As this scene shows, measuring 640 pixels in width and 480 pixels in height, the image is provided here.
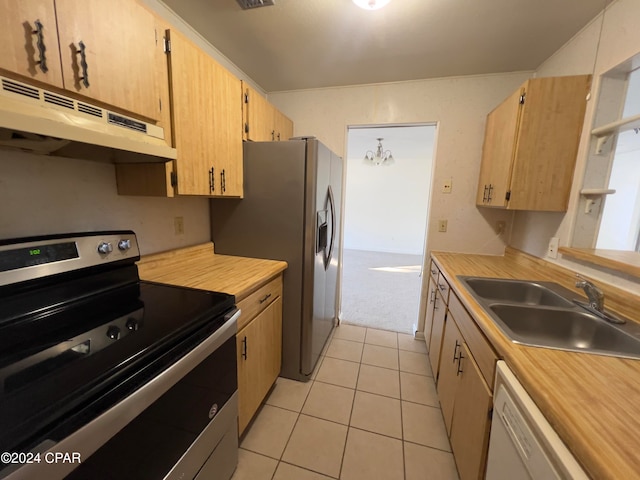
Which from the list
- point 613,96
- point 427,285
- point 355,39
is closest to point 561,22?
point 613,96

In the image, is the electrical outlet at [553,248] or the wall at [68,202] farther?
the electrical outlet at [553,248]

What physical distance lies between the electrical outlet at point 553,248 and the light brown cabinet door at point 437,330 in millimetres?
766

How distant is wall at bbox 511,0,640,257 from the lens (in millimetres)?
1311

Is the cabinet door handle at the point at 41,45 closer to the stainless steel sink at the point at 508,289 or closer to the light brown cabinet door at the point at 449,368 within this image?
the light brown cabinet door at the point at 449,368

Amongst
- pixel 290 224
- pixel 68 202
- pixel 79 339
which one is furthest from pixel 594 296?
pixel 68 202

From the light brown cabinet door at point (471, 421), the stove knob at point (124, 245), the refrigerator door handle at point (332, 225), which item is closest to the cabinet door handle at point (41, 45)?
the stove knob at point (124, 245)

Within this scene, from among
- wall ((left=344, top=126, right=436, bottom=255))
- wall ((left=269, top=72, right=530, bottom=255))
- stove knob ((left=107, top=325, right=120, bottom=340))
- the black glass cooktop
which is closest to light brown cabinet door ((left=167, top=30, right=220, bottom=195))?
the black glass cooktop

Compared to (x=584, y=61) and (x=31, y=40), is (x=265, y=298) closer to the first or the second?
(x=31, y=40)

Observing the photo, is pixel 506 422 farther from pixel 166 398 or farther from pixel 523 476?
pixel 166 398

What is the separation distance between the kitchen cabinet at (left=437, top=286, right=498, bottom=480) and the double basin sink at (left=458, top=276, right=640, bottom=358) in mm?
129

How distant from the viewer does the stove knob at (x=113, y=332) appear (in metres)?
0.80

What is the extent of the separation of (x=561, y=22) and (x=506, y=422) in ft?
7.20

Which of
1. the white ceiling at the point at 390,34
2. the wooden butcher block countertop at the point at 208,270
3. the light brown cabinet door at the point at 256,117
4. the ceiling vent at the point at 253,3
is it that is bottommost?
the wooden butcher block countertop at the point at 208,270

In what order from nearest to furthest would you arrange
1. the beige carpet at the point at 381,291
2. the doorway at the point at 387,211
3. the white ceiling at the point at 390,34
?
the white ceiling at the point at 390,34 → the beige carpet at the point at 381,291 → the doorway at the point at 387,211
